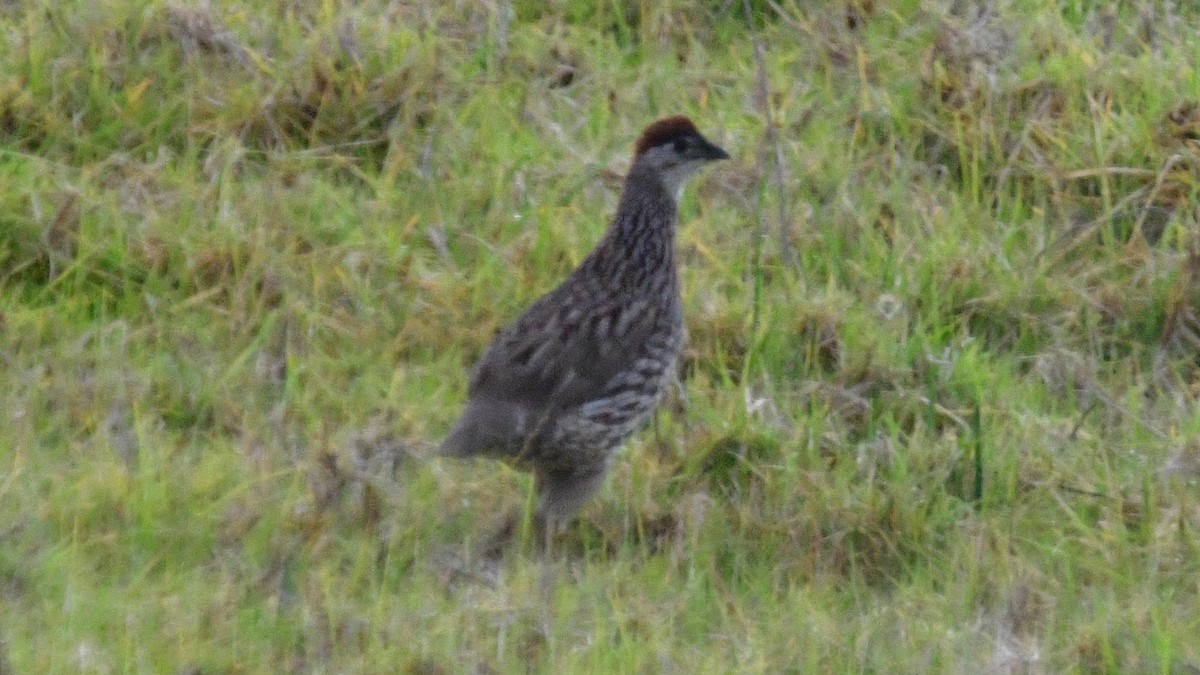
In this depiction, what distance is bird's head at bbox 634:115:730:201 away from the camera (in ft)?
22.1

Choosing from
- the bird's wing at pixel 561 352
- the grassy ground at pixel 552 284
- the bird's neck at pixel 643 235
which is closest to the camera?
the grassy ground at pixel 552 284

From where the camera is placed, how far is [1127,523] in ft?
20.0

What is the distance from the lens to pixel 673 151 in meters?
6.75

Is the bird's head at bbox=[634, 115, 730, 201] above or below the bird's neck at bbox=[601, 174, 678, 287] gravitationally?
above

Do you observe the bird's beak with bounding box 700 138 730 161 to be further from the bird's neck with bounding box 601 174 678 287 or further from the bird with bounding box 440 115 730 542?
the bird's neck with bounding box 601 174 678 287

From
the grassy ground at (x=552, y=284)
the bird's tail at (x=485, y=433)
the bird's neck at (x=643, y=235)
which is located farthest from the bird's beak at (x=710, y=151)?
the bird's tail at (x=485, y=433)

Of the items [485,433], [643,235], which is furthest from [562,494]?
[643,235]

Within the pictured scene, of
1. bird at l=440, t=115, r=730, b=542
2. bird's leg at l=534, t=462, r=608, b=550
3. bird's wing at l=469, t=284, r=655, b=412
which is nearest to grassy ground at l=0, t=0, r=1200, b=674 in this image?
bird's leg at l=534, t=462, r=608, b=550

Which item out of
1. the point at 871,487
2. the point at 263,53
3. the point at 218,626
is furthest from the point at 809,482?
the point at 263,53

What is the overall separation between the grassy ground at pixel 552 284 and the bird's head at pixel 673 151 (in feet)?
1.46

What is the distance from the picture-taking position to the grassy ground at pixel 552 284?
553 centimetres

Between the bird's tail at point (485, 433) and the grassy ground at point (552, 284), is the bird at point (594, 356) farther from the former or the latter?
the grassy ground at point (552, 284)

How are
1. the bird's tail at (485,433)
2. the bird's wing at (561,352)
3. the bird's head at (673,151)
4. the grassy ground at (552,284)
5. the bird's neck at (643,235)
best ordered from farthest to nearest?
the bird's head at (673,151)
the bird's neck at (643,235)
the bird's wing at (561,352)
the bird's tail at (485,433)
the grassy ground at (552,284)

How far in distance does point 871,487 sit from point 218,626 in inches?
71.8
